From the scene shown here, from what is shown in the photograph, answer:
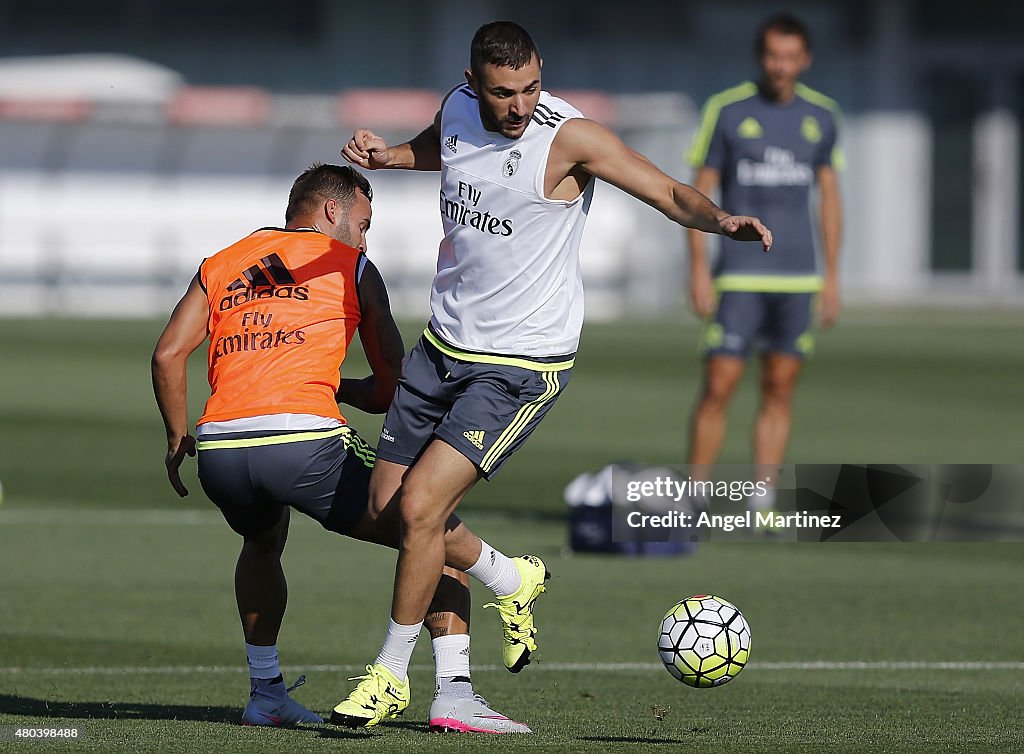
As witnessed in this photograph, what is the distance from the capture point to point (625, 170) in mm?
6113

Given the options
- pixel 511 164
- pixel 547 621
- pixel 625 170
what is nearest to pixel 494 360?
pixel 511 164

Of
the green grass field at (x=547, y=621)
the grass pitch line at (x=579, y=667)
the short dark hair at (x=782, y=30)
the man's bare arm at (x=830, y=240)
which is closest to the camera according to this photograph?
the green grass field at (x=547, y=621)

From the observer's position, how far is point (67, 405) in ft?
62.2

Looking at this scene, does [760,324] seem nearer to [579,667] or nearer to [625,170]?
[579,667]

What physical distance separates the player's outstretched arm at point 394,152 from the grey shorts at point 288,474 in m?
0.89

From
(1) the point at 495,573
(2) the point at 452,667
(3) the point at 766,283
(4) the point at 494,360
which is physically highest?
(3) the point at 766,283

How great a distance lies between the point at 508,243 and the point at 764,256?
16.4 feet

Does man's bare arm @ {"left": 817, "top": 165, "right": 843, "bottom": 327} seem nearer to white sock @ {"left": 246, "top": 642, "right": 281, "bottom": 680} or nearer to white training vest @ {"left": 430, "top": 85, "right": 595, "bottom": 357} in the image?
white training vest @ {"left": 430, "top": 85, "right": 595, "bottom": 357}

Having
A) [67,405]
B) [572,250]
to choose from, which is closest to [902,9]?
[67,405]

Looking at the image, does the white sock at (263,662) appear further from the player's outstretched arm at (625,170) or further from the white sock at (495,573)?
the player's outstretched arm at (625,170)

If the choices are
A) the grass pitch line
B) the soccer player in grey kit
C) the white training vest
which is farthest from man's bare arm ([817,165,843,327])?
the white training vest

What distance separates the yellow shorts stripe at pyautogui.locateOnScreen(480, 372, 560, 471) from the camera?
20.2ft

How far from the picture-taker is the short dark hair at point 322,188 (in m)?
6.59

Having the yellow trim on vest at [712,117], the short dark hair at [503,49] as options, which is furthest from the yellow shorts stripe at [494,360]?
the yellow trim on vest at [712,117]
